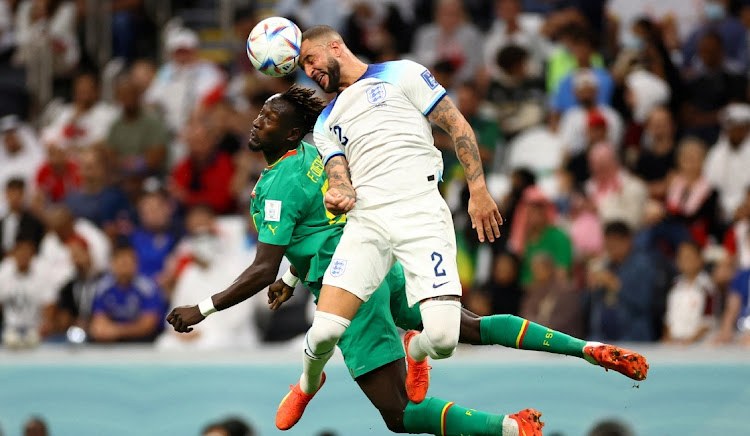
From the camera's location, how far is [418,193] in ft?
26.1

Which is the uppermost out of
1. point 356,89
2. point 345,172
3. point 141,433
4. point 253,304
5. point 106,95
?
point 356,89

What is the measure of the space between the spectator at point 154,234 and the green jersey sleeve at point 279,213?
662cm

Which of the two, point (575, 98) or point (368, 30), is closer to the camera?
point (575, 98)

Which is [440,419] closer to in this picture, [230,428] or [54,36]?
[230,428]

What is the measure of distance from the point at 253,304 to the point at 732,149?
5.30 m

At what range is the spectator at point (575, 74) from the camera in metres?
14.6

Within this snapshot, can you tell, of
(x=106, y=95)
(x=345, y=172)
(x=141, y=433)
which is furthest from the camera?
(x=106, y=95)

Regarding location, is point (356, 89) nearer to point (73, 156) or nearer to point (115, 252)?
point (115, 252)

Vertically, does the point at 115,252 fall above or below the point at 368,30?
below

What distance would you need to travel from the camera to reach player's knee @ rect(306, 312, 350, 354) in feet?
25.6

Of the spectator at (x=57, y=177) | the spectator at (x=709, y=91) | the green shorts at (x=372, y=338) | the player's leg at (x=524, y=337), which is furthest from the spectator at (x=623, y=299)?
the spectator at (x=57, y=177)

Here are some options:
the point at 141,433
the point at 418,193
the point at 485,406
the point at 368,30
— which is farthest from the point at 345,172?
the point at 368,30

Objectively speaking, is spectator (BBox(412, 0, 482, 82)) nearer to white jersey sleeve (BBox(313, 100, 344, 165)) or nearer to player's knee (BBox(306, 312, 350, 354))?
white jersey sleeve (BBox(313, 100, 344, 165))

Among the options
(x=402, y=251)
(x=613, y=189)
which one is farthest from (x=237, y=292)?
(x=613, y=189)
